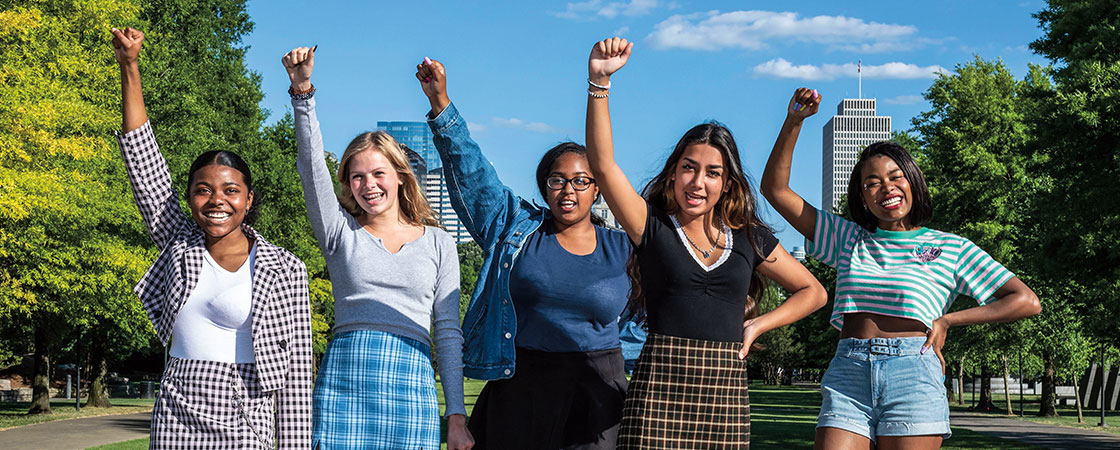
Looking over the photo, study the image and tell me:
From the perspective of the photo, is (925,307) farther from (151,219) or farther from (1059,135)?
(1059,135)

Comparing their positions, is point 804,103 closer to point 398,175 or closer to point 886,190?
point 886,190

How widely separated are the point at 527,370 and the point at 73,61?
64.6 ft

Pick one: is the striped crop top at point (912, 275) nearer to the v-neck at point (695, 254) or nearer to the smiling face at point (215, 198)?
the v-neck at point (695, 254)

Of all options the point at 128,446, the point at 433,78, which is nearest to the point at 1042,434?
the point at 128,446

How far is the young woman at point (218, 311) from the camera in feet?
12.8

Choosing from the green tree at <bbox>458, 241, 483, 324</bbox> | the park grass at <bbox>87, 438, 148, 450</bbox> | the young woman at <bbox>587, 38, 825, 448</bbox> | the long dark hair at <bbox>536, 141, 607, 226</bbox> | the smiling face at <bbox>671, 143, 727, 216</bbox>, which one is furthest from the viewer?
the green tree at <bbox>458, 241, 483, 324</bbox>

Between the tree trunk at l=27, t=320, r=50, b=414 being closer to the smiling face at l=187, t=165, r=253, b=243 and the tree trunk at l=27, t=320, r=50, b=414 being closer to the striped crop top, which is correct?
the smiling face at l=187, t=165, r=253, b=243

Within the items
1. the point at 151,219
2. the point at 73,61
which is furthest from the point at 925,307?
the point at 73,61

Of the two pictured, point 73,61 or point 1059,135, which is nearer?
point 1059,135

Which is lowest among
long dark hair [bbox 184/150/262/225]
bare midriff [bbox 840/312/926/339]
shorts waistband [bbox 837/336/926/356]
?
shorts waistband [bbox 837/336/926/356]

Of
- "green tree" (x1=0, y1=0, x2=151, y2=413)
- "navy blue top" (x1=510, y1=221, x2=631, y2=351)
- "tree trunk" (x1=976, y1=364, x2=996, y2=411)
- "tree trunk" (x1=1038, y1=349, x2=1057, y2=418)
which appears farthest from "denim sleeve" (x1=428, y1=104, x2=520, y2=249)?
"tree trunk" (x1=976, y1=364, x2=996, y2=411)

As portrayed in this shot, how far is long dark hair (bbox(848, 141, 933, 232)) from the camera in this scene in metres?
4.56

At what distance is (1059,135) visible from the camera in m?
17.1

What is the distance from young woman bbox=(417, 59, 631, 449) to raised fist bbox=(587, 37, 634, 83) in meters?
0.91
